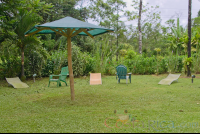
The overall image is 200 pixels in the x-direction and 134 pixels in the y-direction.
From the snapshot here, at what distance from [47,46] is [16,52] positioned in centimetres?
690

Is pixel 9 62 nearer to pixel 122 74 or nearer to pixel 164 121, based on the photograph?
pixel 122 74

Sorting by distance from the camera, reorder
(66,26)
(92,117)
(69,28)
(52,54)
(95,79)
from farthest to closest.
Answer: (52,54), (95,79), (69,28), (66,26), (92,117)

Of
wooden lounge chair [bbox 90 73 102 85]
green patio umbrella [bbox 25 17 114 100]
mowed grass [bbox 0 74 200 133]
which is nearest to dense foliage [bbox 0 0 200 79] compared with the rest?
wooden lounge chair [bbox 90 73 102 85]

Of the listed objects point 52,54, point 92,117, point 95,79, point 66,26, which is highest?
point 66,26

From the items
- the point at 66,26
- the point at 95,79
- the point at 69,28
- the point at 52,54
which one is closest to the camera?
the point at 66,26

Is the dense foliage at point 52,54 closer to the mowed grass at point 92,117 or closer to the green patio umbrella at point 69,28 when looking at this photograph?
the green patio umbrella at point 69,28

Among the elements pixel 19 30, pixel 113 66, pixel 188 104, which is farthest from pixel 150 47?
pixel 188 104

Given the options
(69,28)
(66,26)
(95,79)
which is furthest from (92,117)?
(95,79)

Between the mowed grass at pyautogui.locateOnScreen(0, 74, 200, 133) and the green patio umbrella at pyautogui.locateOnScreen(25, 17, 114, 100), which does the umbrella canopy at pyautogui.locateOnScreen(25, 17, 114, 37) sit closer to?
the green patio umbrella at pyautogui.locateOnScreen(25, 17, 114, 100)

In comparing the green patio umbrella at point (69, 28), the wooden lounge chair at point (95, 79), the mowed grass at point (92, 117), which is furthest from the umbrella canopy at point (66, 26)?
the wooden lounge chair at point (95, 79)

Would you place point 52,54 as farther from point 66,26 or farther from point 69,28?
point 66,26

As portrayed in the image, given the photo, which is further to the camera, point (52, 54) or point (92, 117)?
point (52, 54)

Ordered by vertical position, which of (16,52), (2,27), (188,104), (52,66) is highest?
(2,27)

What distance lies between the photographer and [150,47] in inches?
1215
